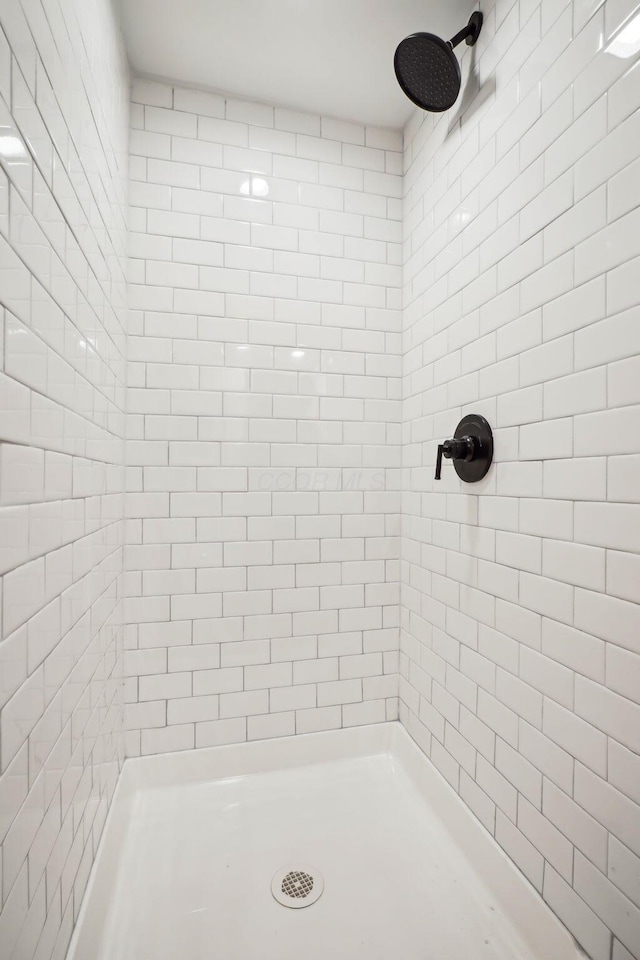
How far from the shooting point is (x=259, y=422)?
5.44 feet

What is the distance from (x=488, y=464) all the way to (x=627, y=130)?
0.72 m

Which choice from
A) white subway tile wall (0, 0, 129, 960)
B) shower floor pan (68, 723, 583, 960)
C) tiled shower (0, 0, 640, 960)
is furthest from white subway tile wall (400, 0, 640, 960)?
white subway tile wall (0, 0, 129, 960)

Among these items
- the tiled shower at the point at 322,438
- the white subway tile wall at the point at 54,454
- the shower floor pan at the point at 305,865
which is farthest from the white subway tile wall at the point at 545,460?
the white subway tile wall at the point at 54,454

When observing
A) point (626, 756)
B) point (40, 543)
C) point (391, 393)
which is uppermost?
point (391, 393)

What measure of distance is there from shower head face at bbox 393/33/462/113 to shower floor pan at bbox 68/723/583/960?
2.03 metres

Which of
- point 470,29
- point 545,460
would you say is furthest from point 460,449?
point 470,29

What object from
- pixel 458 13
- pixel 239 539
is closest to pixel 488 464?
pixel 239 539

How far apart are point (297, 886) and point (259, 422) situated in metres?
1.38

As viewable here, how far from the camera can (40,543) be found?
0.71m

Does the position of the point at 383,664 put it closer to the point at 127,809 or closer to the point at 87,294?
the point at 127,809

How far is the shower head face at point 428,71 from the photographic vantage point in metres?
1.19

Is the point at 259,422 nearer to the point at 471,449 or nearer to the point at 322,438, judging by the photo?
the point at 322,438

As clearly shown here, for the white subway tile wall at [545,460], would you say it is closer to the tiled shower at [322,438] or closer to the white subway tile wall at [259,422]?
the tiled shower at [322,438]

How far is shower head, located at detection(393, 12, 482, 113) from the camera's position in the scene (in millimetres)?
1191
